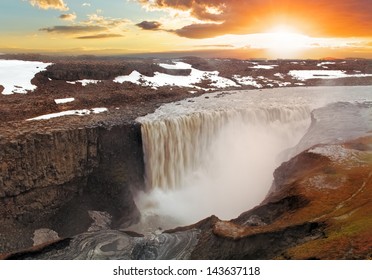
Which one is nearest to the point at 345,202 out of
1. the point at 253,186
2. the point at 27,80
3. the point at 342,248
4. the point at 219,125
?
the point at 342,248

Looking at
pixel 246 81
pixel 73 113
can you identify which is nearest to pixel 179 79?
pixel 246 81

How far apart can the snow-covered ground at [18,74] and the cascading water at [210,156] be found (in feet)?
54.9

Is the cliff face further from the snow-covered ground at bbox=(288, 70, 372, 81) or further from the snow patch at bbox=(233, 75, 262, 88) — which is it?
the snow-covered ground at bbox=(288, 70, 372, 81)

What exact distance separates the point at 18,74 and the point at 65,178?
23969mm

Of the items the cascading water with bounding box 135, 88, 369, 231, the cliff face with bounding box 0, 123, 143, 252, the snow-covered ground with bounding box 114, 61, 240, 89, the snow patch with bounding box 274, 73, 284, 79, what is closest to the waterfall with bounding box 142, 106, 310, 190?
the cascading water with bounding box 135, 88, 369, 231

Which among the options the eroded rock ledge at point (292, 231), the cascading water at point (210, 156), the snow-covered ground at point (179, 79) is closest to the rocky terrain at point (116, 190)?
the eroded rock ledge at point (292, 231)

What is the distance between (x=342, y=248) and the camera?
11969 mm

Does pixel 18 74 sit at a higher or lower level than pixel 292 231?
higher

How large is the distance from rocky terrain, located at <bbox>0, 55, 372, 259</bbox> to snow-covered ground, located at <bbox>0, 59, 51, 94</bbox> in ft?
5.19

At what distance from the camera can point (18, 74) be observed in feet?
158

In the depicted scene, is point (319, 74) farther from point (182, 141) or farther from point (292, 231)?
point (292, 231)

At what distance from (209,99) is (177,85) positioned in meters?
10.8

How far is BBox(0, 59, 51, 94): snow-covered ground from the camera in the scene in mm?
43559

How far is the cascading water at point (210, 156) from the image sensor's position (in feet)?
109
